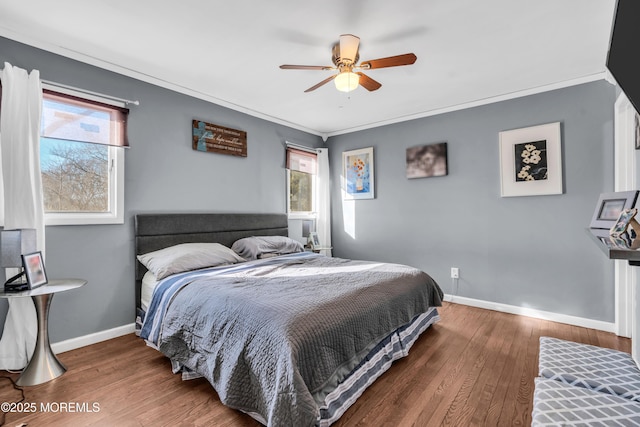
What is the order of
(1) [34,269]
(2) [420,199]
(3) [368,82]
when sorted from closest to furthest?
(1) [34,269] < (3) [368,82] < (2) [420,199]

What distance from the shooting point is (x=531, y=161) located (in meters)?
3.29

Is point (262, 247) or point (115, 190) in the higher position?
point (115, 190)

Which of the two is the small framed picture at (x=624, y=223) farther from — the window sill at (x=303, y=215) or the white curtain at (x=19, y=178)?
the window sill at (x=303, y=215)

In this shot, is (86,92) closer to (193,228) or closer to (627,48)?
(193,228)

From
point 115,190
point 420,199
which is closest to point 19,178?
point 115,190

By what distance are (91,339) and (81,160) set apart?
5.23 feet

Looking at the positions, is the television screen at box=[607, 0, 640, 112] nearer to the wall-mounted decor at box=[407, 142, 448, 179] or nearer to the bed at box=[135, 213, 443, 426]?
the bed at box=[135, 213, 443, 426]

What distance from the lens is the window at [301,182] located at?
455cm

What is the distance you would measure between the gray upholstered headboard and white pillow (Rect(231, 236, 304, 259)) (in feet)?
0.61

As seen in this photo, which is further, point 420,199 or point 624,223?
point 420,199

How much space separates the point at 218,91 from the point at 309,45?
4.67 ft

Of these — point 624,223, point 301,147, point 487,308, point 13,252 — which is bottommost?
point 487,308

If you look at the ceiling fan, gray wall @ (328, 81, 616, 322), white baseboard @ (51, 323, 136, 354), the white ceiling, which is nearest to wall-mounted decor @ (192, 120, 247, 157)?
the white ceiling

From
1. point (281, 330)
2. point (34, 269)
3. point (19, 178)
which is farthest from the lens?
point (19, 178)
